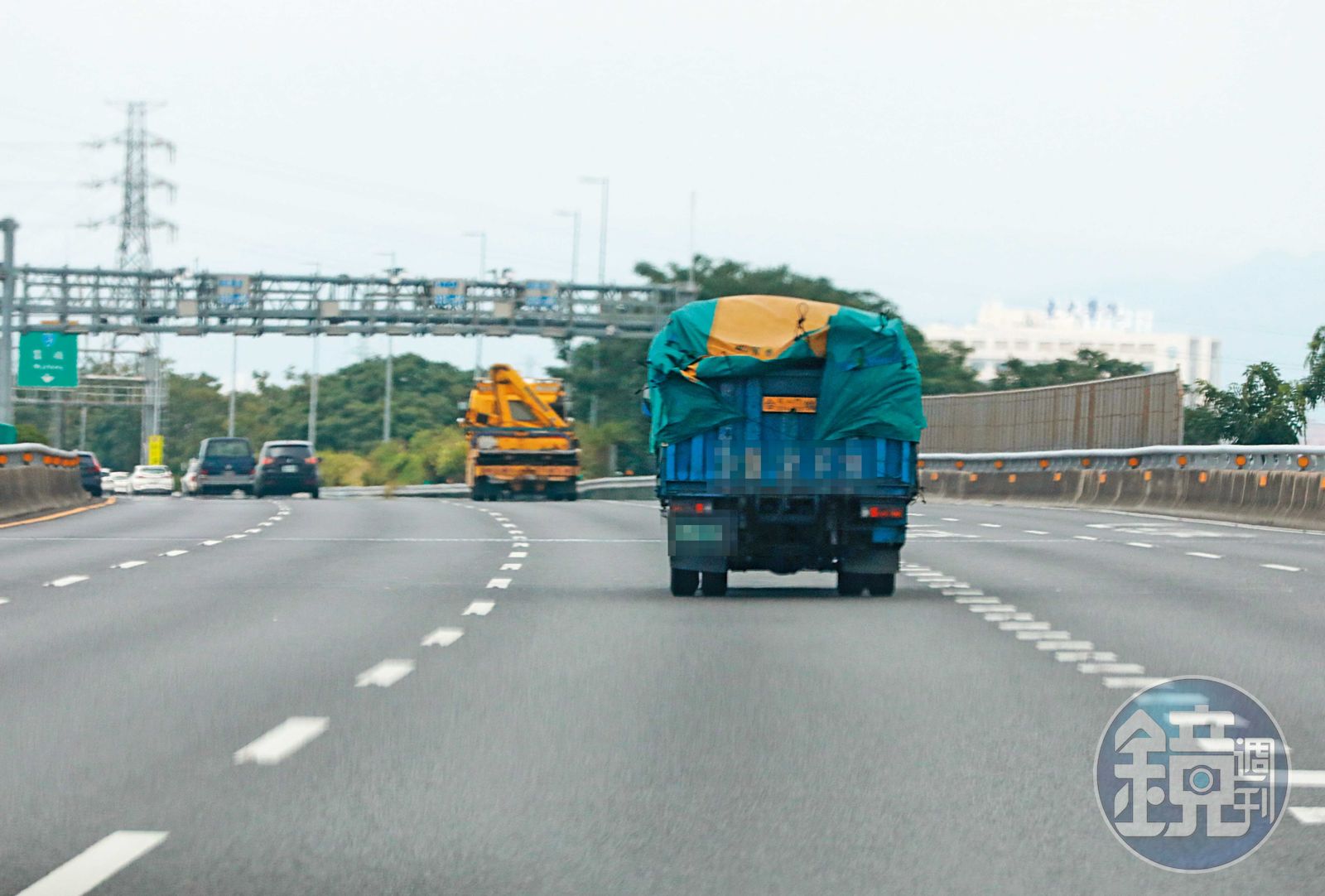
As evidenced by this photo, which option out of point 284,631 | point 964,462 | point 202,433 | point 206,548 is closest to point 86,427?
point 202,433

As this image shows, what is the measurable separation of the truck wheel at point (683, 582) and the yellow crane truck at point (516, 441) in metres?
34.7

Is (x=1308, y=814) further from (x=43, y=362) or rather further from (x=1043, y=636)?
(x=43, y=362)

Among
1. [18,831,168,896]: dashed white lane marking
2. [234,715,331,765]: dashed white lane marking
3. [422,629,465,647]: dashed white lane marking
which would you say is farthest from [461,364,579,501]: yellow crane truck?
[18,831,168,896]: dashed white lane marking

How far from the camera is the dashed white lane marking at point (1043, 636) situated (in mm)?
13562

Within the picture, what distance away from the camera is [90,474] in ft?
192

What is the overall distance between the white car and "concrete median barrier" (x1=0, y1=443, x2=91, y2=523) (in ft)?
153

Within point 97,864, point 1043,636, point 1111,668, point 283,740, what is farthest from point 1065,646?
point 97,864

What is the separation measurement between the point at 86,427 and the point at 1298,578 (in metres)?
172

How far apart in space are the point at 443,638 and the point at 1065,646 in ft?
12.5

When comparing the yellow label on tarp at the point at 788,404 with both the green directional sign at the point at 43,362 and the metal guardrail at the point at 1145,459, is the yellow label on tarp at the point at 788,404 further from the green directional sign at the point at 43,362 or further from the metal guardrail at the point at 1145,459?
the green directional sign at the point at 43,362

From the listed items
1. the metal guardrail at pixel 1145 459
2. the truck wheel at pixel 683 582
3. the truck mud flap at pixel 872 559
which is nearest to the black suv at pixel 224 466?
the metal guardrail at pixel 1145 459

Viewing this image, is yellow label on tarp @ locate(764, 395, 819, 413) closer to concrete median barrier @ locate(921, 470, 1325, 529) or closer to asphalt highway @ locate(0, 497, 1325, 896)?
asphalt highway @ locate(0, 497, 1325, 896)

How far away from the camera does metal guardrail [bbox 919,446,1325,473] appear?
104 ft

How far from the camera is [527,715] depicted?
388 inches
